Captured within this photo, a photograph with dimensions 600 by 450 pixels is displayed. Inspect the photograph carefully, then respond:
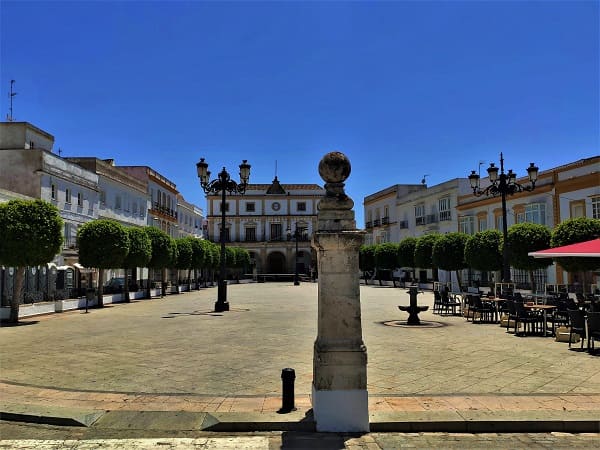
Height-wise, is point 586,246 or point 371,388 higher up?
point 586,246

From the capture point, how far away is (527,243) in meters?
20.3

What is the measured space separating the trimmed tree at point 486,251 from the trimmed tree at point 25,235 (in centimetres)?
1839

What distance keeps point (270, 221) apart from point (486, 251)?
52215 mm

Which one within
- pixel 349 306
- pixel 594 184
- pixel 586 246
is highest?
pixel 594 184

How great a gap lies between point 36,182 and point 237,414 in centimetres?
→ 2486

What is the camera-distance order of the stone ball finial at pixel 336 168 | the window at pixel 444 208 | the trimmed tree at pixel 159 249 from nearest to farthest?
the stone ball finial at pixel 336 168 → the trimmed tree at pixel 159 249 → the window at pixel 444 208

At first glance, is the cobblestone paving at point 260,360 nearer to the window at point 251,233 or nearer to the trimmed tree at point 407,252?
the trimmed tree at point 407,252

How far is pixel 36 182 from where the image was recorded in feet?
87.3

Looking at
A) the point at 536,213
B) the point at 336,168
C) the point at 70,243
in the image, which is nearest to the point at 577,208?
the point at 536,213

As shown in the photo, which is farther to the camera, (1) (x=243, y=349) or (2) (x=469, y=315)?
(2) (x=469, y=315)

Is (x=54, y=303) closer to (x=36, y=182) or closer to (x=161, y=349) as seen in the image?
(x=36, y=182)

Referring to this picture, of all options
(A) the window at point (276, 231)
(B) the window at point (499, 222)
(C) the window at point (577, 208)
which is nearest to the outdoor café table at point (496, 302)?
(C) the window at point (577, 208)

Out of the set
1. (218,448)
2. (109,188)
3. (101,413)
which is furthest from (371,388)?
(109,188)

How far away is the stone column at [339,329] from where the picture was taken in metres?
5.45
